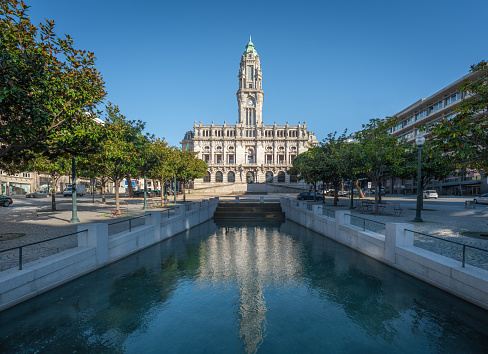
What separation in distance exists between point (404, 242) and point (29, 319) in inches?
444

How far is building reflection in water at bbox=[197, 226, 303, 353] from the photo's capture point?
6668mm

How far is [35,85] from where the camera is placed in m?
9.44

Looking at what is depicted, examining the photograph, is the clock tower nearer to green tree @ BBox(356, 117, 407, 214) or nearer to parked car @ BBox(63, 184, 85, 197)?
parked car @ BBox(63, 184, 85, 197)

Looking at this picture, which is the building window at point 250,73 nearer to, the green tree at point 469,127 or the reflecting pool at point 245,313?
the green tree at point 469,127

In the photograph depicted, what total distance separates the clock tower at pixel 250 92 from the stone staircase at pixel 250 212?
78.1 m

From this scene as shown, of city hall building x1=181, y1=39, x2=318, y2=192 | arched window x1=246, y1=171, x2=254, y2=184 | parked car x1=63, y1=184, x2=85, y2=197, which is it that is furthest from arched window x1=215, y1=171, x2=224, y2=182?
parked car x1=63, y1=184, x2=85, y2=197

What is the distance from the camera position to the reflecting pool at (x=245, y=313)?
5688 mm

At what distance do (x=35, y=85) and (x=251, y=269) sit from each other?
33.4ft

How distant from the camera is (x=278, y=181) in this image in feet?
334

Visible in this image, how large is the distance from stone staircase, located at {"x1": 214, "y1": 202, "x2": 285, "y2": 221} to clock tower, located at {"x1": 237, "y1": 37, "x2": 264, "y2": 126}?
256 ft

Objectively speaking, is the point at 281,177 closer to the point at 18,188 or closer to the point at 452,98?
the point at 452,98

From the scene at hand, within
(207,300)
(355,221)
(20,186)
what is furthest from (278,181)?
(207,300)

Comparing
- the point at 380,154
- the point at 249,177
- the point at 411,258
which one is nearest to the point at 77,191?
the point at 249,177

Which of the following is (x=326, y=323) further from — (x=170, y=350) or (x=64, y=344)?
(x=64, y=344)
